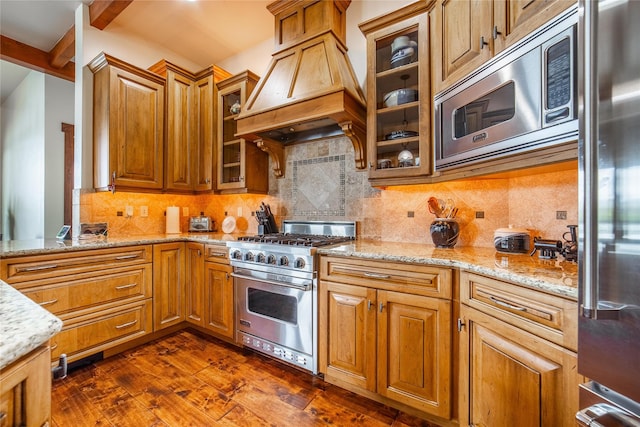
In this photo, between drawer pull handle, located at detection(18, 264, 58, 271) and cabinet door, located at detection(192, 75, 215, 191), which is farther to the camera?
cabinet door, located at detection(192, 75, 215, 191)

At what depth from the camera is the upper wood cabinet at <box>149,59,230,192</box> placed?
113 inches

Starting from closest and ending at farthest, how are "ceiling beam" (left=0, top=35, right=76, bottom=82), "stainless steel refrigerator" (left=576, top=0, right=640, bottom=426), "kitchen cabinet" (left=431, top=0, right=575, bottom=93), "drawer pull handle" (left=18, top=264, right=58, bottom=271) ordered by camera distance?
"stainless steel refrigerator" (left=576, top=0, right=640, bottom=426), "kitchen cabinet" (left=431, top=0, right=575, bottom=93), "drawer pull handle" (left=18, top=264, right=58, bottom=271), "ceiling beam" (left=0, top=35, right=76, bottom=82)

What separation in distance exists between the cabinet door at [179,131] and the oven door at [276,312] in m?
1.39

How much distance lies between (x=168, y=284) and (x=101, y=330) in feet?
1.82

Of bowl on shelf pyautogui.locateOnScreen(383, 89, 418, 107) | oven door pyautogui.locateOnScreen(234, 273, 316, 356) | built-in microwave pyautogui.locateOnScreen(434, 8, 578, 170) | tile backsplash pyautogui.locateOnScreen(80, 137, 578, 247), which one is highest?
bowl on shelf pyautogui.locateOnScreen(383, 89, 418, 107)

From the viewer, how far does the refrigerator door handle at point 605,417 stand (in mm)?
649

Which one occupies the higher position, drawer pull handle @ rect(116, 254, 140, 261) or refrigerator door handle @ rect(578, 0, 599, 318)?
refrigerator door handle @ rect(578, 0, 599, 318)

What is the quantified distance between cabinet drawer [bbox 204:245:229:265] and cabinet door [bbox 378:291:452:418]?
1.36m

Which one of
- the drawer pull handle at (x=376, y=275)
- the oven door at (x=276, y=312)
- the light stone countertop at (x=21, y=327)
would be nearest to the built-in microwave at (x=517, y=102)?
the drawer pull handle at (x=376, y=275)

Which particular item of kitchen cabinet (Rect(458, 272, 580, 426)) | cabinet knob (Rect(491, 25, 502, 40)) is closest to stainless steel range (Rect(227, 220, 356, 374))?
kitchen cabinet (Rect(458, 272, 580, 426))

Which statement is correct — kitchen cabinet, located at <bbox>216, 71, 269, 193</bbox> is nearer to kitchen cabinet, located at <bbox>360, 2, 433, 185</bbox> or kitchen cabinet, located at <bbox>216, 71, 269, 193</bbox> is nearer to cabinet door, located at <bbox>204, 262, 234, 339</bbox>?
cabinet door, located at <bbox>204, 262, 234, 339</bbox>

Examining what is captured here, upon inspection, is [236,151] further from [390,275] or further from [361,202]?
[390,275]

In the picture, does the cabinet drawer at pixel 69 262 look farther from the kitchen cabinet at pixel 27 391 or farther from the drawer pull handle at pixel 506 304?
the drawer pull handle at pixel 506 304

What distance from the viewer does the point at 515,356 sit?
3.64 feet
